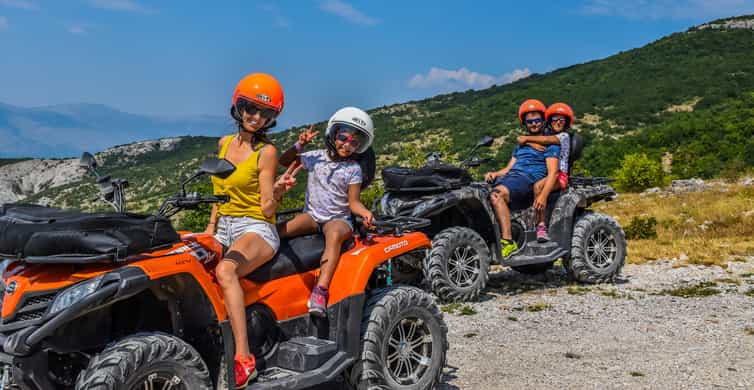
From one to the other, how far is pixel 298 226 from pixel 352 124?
33.5 inches

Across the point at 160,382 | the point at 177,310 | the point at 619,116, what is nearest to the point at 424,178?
the point at 177,310

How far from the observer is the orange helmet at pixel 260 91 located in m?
4.76

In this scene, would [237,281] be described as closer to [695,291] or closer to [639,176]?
[695,291]

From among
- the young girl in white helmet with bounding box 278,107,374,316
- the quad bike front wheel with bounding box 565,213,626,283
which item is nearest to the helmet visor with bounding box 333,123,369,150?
the young girl in white helmet with bounding box 278,107,374,316

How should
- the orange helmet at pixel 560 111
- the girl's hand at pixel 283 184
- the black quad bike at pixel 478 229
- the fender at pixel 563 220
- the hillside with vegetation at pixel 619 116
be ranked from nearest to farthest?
the girl's hand at pixel 283 184
the black quad bike at pixel 478 229
the fender at pixel 563 220
the orange helmet at pixel 560 111
the hillside with vegetation at pixel 619 116

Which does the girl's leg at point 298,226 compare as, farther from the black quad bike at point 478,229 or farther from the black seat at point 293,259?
the black quad bike at point 478,229

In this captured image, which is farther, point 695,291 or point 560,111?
point 560,111

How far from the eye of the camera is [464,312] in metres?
8.44

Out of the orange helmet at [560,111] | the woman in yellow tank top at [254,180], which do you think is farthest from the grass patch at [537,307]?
the woman in yellow tank top at [254,180]

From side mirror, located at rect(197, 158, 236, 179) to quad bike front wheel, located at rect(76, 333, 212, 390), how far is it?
35.6 inches

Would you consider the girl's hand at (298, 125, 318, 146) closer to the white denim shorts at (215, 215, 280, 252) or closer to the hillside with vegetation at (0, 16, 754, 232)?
the white denim shorts at (215, 215, 280, 252)

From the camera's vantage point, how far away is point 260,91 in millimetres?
4758

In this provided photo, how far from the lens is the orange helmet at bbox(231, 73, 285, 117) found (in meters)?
4.76

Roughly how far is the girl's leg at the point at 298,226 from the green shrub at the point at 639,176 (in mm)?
28189
